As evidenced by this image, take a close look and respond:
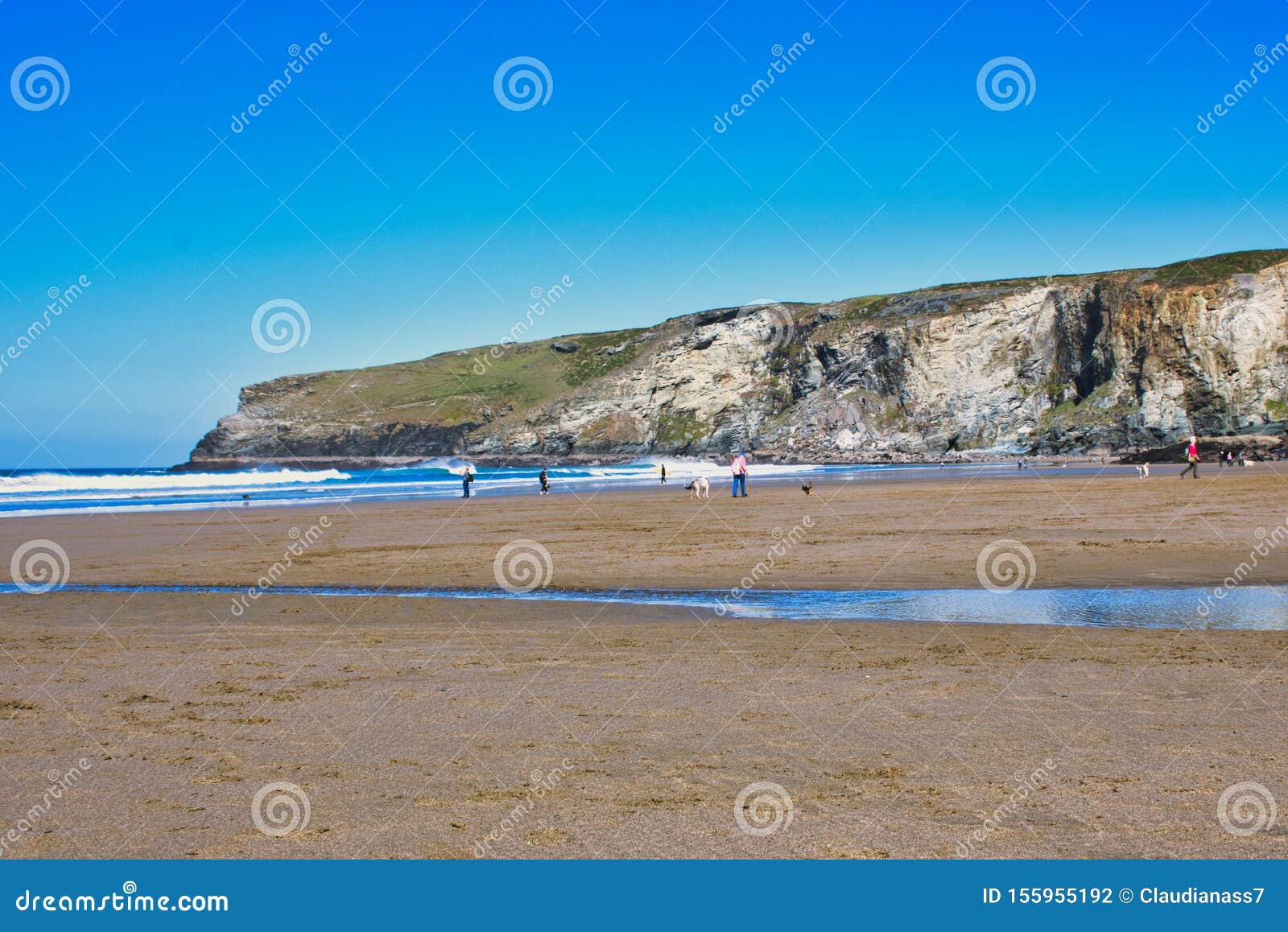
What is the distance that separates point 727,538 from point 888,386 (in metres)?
98.1

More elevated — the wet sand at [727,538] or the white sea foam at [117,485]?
the white sea foam at [117,485]

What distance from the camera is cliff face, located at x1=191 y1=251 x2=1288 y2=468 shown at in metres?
89.3

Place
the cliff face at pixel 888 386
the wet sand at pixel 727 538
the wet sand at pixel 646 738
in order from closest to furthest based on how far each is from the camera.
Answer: the wet sand at pixel 646 738, the wet sand at pixel 727 538, the cliff face at pixel 888 386

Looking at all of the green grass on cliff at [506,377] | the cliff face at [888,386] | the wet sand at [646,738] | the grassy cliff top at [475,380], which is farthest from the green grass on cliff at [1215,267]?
the wet sand at [646,738]

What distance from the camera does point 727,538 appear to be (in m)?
21.8

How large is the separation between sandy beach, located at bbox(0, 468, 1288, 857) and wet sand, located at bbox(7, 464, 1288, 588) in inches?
16.3

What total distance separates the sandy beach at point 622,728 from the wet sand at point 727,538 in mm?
415

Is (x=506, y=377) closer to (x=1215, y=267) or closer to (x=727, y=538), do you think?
(x=1215, y=267)

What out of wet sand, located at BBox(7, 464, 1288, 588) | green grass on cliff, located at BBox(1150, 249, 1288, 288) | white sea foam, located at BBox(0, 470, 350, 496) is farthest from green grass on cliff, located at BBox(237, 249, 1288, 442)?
wet sand, located at BBox(7, 464, 1288, 588)

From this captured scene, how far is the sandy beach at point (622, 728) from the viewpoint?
206 inches

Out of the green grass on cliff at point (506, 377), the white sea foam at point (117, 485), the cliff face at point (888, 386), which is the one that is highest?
the green grass on cliff at point (506, 377)

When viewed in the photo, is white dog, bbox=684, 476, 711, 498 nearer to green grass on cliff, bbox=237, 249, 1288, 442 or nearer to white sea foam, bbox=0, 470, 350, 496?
white sea foam, bbox=0, 470, 350, 496

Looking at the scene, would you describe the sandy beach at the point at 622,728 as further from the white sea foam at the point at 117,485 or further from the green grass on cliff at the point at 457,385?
the green grass on cliff at the point at 457,385

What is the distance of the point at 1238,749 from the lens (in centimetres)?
635
